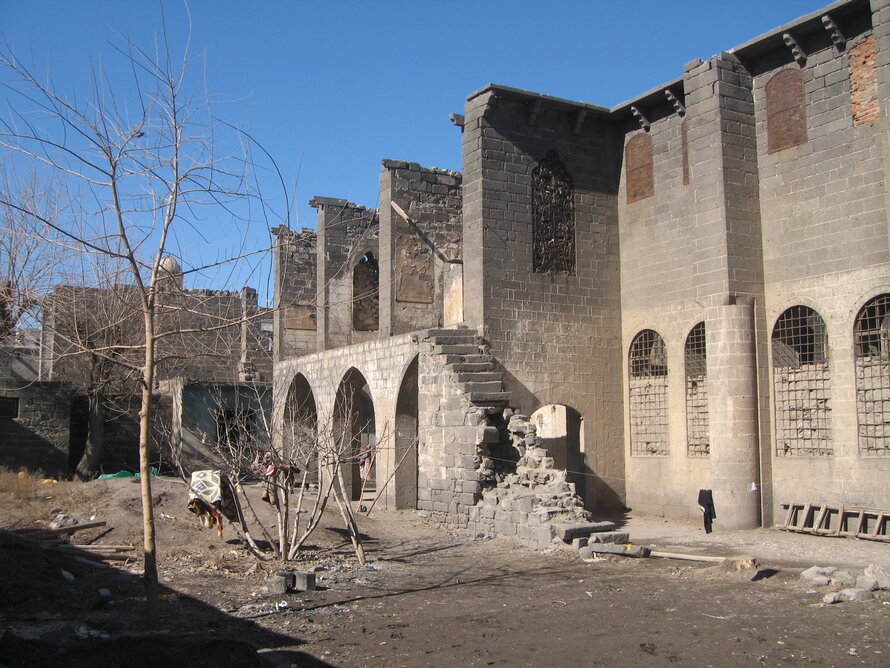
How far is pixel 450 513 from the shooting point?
1400cm

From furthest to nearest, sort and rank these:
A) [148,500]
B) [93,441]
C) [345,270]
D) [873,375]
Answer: [345,270]
[93,441]
[873,375]
[148,500]

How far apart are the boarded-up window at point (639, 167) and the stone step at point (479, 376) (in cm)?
503

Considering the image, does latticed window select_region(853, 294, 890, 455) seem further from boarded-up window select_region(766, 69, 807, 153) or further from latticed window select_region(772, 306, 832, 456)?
boarded-up window select_region(766, 69, 807, 153)

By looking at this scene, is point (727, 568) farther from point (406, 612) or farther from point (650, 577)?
point (406, 612)

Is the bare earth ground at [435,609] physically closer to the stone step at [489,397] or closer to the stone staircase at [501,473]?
the stone staircase at [501,473]

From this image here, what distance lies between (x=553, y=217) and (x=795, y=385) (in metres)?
5.68

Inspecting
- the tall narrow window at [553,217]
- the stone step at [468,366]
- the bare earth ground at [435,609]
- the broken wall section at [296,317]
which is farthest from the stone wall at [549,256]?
the broken wall section at [296,317]

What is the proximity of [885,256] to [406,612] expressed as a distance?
9.14 metres

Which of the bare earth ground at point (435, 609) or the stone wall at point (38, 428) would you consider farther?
the stone wall at point (38, 428)

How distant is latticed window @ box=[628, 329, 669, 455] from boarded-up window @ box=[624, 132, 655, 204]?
9.30 ft

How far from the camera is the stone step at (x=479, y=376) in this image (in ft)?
46.9

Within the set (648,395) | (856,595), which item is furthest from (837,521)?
(856,595)

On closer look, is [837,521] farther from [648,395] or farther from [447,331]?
[447,331]

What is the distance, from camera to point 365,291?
23125mm
